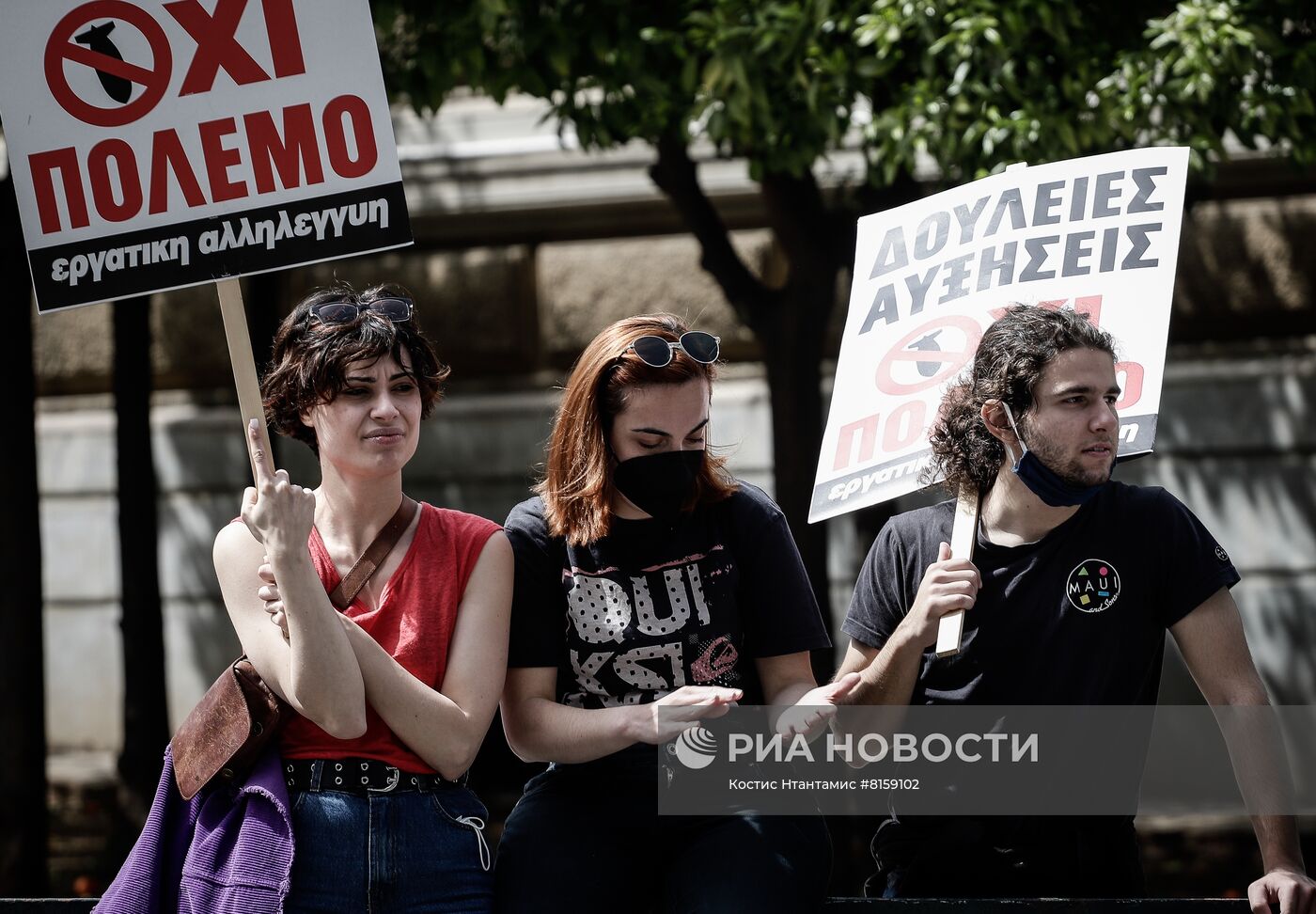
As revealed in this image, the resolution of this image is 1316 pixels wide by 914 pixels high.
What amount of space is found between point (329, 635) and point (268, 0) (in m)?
1.21

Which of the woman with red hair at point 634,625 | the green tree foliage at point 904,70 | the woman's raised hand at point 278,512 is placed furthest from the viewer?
the green tree foliage at point 904,70

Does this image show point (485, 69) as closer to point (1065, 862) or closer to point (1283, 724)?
point (1065, 862)

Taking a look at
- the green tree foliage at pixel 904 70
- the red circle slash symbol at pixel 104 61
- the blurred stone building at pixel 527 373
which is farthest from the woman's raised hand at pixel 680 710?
the blurred stone building at pixel 527 373

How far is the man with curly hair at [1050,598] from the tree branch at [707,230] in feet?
9.54

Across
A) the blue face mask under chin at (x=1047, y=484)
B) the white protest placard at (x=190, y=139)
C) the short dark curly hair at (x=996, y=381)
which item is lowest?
the blue face mask under chin at (x=1047, y=484)

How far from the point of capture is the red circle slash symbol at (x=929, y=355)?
10.2 ft

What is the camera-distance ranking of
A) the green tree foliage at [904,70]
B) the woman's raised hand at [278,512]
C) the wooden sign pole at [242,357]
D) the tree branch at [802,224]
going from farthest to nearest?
1. the tree branch at [802,224]
2. the green tree foliage at [904,70]
3. the wooden sign pole at [242,357]
4. the woman's raised hand at [278,512]

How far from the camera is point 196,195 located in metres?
2.87

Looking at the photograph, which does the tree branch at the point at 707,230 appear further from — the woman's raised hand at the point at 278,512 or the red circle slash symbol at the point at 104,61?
the woman's raised hand at the point at 278,512

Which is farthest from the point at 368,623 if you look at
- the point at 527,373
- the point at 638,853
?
the point at 527,373

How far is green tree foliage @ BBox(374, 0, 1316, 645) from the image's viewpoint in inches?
180

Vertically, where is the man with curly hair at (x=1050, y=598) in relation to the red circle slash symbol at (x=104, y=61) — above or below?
below

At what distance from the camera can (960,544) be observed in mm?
2936

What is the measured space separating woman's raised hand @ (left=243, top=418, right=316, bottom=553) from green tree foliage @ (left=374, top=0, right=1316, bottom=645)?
2491mm
